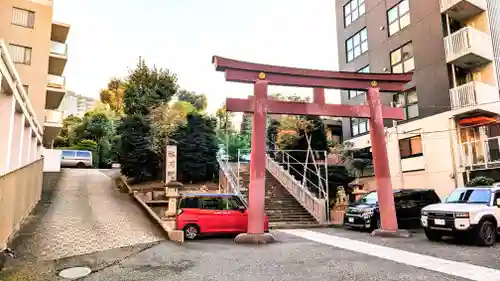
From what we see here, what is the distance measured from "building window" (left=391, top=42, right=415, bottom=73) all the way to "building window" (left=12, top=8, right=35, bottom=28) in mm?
25542

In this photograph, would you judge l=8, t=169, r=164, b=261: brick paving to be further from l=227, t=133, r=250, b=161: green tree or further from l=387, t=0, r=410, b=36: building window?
l=387, t=0, r=410, b=36: building window

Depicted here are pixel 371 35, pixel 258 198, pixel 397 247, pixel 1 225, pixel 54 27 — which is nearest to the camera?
pixel 1 225

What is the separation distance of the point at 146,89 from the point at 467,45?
19474 millimetres

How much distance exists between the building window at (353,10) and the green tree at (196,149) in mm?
12906

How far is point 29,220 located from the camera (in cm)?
1171

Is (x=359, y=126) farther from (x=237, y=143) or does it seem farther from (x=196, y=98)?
(x=196, y=98)

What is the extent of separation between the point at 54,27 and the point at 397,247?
97.4 ft

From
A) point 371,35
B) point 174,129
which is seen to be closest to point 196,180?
point 174,129

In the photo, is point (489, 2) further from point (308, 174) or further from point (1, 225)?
point (1, 225)

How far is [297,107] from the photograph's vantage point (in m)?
12.3

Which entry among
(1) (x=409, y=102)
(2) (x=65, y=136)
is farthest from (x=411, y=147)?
(2) (x=65, y=136)

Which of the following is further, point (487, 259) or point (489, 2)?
point (489, 2)

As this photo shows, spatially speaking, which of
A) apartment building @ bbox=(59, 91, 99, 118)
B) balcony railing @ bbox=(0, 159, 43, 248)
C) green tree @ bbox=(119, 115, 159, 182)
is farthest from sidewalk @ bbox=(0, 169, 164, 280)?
apartment building @ bbox=(59, 91, 99, 118)

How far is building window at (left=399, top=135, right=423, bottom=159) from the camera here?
1936 centimetres
